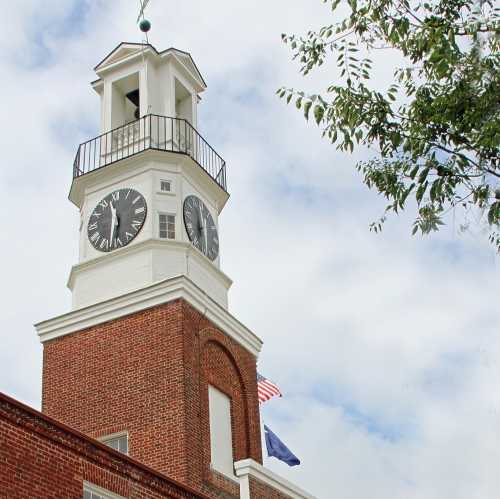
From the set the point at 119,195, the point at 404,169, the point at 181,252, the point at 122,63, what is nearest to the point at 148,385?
the point at 181,252

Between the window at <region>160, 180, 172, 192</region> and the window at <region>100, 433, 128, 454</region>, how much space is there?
262 inches

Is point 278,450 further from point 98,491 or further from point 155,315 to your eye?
point 98,491

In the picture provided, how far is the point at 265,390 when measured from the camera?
27.6 meters

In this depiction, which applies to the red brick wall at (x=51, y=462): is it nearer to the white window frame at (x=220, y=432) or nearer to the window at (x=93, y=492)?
the window at (x=93, y=492)

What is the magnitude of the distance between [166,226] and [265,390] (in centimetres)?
504

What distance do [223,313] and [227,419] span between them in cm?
260

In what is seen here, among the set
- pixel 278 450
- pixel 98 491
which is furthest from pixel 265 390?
pixel 98 491

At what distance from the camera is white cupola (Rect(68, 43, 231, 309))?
85.6ft

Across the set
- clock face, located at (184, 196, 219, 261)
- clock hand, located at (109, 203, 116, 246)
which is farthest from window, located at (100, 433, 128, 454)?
clock face, located at (184, 196, 219, 261)

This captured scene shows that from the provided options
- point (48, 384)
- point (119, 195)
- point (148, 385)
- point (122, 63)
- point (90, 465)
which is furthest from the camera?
point (122, 63)

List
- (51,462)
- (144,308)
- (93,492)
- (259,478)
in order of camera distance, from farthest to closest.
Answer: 1. (144,308)
2. (259,478)
3. (93,492)
4. (51,462)

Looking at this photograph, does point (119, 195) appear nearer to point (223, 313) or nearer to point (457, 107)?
point (223, 313)

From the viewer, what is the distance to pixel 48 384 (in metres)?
25.4

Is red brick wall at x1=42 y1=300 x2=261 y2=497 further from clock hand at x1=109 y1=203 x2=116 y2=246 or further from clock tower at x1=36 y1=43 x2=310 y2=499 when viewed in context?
clock hand at x1=109 y1=203 x2=116 y2=246
